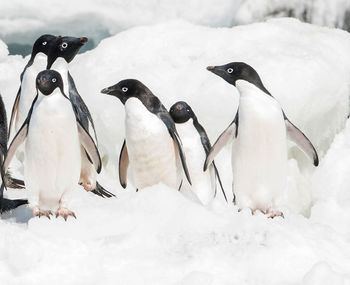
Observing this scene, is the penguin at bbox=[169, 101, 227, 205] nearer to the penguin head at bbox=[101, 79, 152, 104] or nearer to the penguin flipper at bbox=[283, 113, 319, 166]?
the penguin head at bbox=[101, 79, 152, 104]

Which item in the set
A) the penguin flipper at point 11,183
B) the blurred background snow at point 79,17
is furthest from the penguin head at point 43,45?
the blurred background snow at point 79,17

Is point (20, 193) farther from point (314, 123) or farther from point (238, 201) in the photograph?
point (314, 123)

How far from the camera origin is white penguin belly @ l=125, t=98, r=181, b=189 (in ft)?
10.7

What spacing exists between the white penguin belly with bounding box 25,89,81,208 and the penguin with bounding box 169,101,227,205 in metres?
1.24

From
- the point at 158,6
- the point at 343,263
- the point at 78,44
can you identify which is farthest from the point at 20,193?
the point at 158,6

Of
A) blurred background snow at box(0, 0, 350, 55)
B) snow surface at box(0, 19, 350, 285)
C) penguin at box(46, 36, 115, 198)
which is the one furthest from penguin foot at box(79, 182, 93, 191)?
blurred background snow at box(0, 0, 350, 55)

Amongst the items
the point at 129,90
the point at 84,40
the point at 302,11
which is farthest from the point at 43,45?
the point at 302,11

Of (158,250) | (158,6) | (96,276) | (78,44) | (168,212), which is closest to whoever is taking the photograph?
(96,276)

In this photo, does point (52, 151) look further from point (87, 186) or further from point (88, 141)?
point (87, 186)

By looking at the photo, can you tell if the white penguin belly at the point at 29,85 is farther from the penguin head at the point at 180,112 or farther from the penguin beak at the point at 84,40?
the penguin head at the point at 180,112

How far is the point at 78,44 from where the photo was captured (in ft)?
12.2

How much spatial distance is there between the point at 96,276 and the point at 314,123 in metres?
3.79

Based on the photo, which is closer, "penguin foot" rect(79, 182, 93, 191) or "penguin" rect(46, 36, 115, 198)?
"penguin" rect(46, 36, 115, 198)

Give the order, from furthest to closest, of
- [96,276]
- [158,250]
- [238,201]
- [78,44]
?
[78,44], [238,201], [158,250], [96,276]
